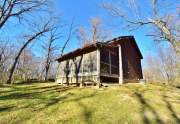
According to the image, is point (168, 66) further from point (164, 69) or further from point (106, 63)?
point (106, 63)

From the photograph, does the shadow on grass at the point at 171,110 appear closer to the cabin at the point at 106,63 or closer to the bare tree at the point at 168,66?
the cabin at the point at 106,63

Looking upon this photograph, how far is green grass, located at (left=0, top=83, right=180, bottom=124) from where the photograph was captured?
10773 millimetres

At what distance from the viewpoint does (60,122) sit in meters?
10.3

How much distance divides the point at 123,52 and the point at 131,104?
9586 millimetres

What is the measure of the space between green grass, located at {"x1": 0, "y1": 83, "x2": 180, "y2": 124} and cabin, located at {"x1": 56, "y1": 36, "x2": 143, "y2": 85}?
3.84m

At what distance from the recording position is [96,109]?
12.3m

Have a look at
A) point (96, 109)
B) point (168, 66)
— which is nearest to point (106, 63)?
point (96, 109)

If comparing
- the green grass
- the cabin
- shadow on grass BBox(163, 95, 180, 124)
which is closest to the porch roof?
the cabin

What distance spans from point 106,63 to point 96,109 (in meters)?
8.04

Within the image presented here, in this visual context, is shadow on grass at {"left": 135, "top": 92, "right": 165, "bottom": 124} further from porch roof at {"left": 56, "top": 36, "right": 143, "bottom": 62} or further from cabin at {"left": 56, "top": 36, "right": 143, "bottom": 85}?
porch roof at {"left": 56, "top": 36, "right": 143, "bottom": 62}

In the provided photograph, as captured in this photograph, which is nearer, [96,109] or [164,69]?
[96,109]

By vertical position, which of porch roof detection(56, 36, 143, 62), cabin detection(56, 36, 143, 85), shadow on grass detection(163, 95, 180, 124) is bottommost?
shadow on grass detection(163, 95, 180, 124)

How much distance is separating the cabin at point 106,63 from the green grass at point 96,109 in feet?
12.6

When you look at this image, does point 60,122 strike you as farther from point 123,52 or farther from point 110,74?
point 123,52
